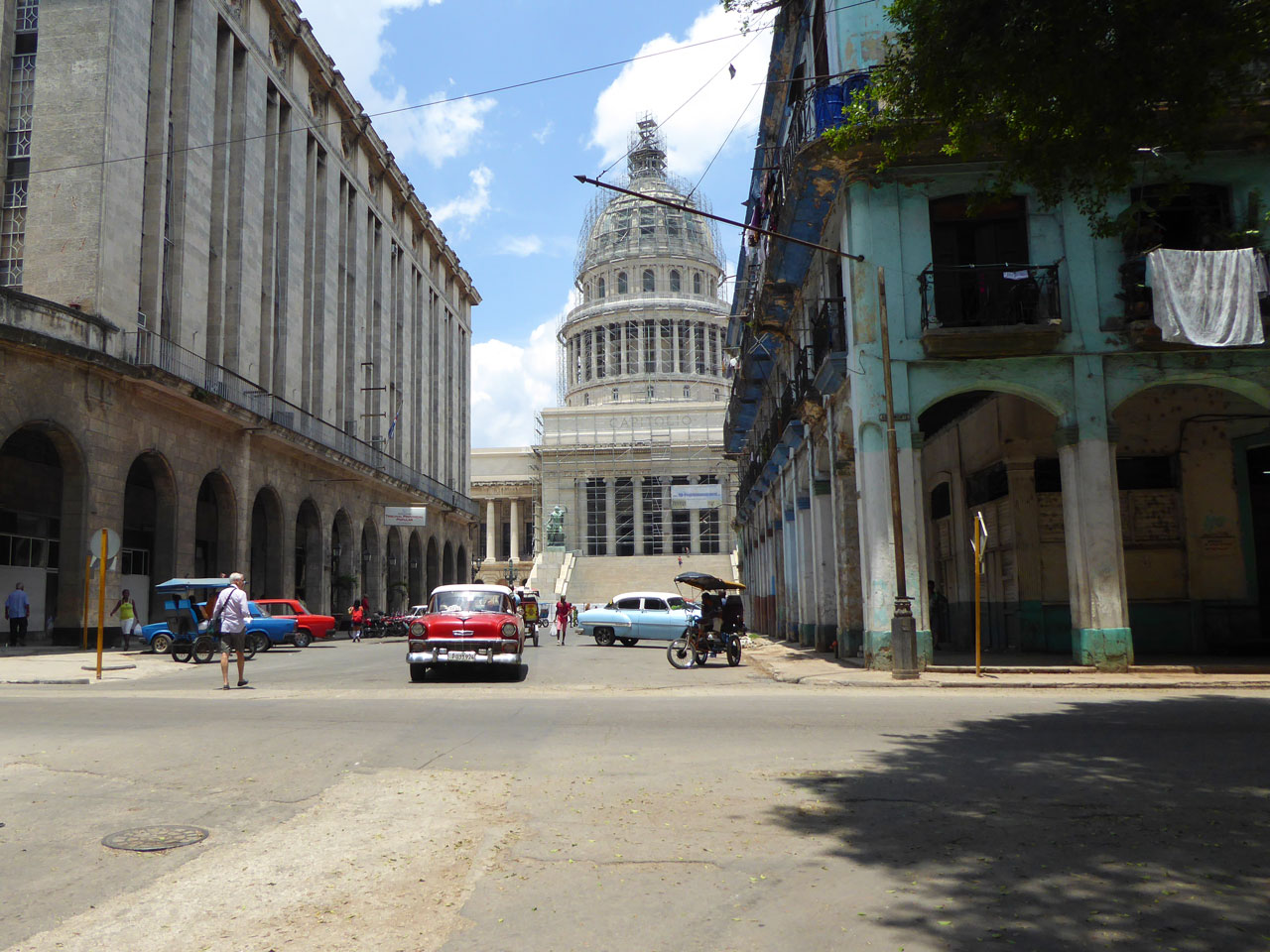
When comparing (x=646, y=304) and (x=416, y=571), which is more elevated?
(x=646, y=304)

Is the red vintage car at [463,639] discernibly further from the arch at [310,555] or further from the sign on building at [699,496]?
the sign on building at [699,496]

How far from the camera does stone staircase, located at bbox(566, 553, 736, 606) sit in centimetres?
6281

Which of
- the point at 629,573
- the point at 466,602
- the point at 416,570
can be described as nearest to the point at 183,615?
the point at 466,602

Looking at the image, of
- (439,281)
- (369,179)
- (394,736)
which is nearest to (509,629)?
(394,736)

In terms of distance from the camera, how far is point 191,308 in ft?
101

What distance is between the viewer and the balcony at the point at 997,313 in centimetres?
1772

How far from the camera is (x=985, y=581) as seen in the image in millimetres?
23609

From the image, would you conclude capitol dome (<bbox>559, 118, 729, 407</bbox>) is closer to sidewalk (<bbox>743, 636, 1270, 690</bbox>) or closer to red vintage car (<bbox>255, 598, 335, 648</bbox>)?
red vintage car (<bbox>255, 598, 335, 648</bbox>)

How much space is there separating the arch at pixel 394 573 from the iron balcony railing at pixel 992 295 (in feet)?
119

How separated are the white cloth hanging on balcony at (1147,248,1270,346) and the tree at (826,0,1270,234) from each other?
7.51m

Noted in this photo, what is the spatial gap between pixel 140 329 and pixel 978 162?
21118 mm

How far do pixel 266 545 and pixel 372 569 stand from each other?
11.2 meters

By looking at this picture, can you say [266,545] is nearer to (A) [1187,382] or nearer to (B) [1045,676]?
(B) [1045,676]

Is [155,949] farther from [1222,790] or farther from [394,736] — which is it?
[1222,790]
